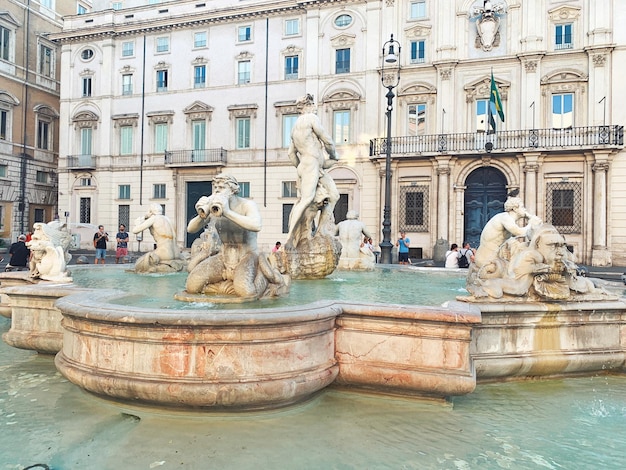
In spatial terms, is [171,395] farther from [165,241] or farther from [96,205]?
[96,205]

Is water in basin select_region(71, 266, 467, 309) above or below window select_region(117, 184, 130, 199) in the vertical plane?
below

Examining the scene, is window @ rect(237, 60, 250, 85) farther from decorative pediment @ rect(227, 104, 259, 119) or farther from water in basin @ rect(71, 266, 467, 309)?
water in basin @ rect(71, 266, 467, 309)

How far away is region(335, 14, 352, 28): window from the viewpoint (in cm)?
2611

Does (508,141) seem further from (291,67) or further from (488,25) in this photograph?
(291,67)

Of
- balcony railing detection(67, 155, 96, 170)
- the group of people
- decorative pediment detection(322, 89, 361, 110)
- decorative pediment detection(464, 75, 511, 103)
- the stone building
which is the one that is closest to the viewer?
the group of people

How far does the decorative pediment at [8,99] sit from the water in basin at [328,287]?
2637cm

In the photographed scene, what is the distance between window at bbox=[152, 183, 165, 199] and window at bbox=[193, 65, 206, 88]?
6220mm

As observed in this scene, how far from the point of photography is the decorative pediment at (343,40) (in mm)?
26031

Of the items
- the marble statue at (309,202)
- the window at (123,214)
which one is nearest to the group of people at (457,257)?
the marble statue at (309,202)

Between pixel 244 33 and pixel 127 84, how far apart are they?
26.6ft

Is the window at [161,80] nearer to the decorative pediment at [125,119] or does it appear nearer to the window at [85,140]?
the decorative pediment at [125,119]

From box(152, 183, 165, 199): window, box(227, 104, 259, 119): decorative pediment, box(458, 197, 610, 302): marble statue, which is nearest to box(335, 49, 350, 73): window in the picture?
box(227, 104, 259, 119): decorative pediment


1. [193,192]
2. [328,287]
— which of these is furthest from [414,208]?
[328,287]

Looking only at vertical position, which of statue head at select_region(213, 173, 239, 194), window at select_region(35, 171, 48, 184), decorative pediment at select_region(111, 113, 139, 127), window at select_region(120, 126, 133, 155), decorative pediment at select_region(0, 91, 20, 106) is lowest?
statue head at select_region(213, 173, 239, 194)
